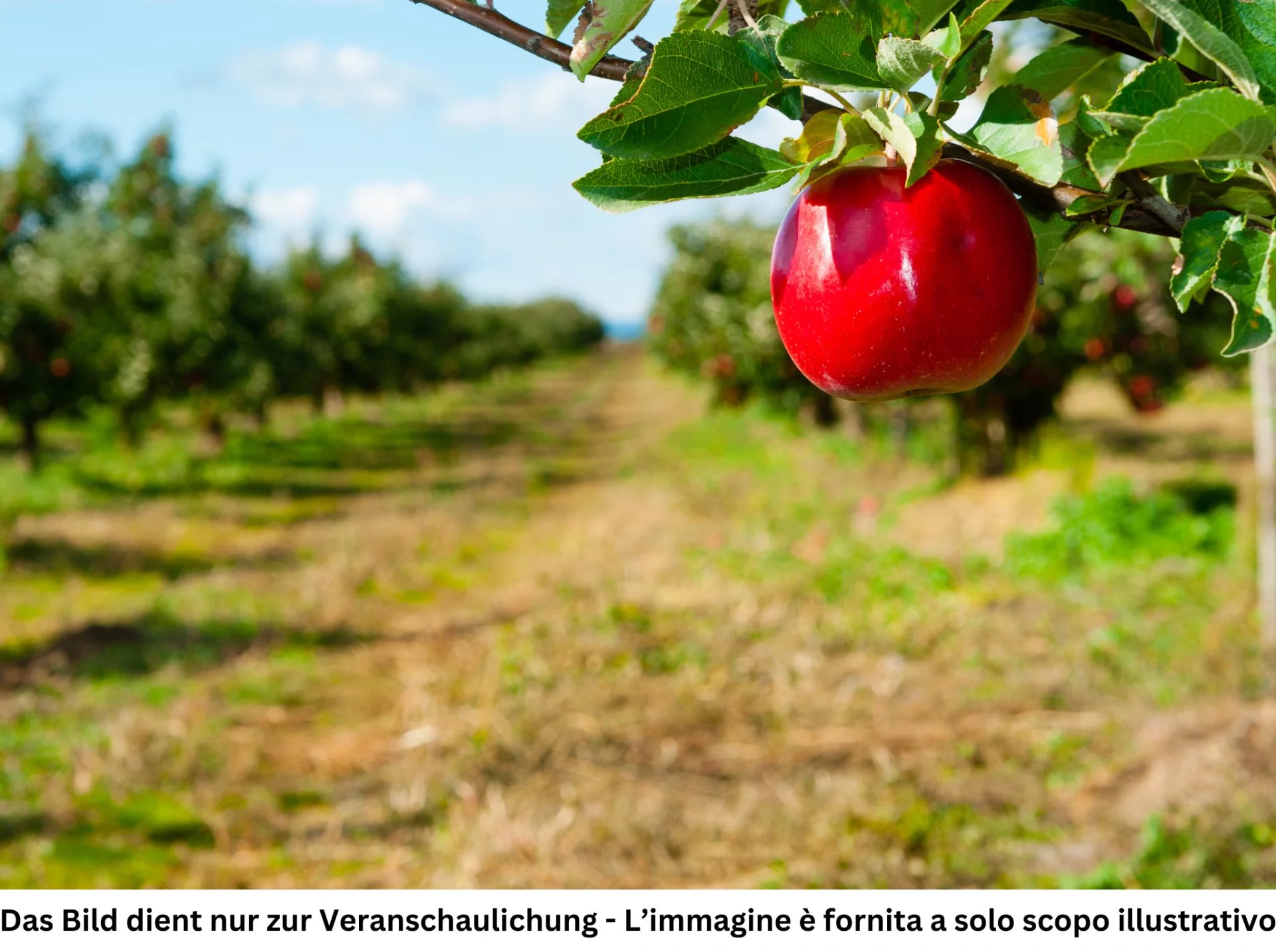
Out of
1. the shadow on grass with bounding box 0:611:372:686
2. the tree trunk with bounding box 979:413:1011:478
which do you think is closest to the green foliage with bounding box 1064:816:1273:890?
the shadow on grass with bounding box 0:611:372:686

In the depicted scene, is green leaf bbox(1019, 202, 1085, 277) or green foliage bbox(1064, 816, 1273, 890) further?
green foliage bbox(1064, 816, 1273, 890)

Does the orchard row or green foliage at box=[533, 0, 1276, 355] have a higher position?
the orchard row

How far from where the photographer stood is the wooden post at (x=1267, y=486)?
15.3 feet

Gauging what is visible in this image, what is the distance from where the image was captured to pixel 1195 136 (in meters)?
0.63

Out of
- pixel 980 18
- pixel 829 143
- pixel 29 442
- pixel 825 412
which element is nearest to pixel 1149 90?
pixel 980 18

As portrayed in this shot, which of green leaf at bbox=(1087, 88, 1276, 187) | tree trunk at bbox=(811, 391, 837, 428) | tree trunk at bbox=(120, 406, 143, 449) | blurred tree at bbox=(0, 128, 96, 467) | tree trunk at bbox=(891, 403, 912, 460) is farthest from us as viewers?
tree trunk at bbox=(120, 406, 143, 449)

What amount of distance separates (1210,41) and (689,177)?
0.33 m

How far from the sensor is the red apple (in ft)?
2.80

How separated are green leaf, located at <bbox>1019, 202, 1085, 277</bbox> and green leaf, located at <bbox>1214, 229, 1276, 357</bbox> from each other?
0.16m

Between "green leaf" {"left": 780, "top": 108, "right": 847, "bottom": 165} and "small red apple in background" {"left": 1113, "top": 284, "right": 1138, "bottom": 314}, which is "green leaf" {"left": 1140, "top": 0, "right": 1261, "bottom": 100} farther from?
"small red apple in background" {"left": 1113, "top": 284, "right": 1138, "bottom": 314}

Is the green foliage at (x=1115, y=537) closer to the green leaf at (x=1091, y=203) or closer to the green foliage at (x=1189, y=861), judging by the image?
the green foliage at (x=1189, y=861)

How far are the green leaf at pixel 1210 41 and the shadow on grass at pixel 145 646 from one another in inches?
238

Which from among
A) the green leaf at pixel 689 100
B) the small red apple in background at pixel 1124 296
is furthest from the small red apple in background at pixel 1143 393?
the green leaf at pixel 689 100
